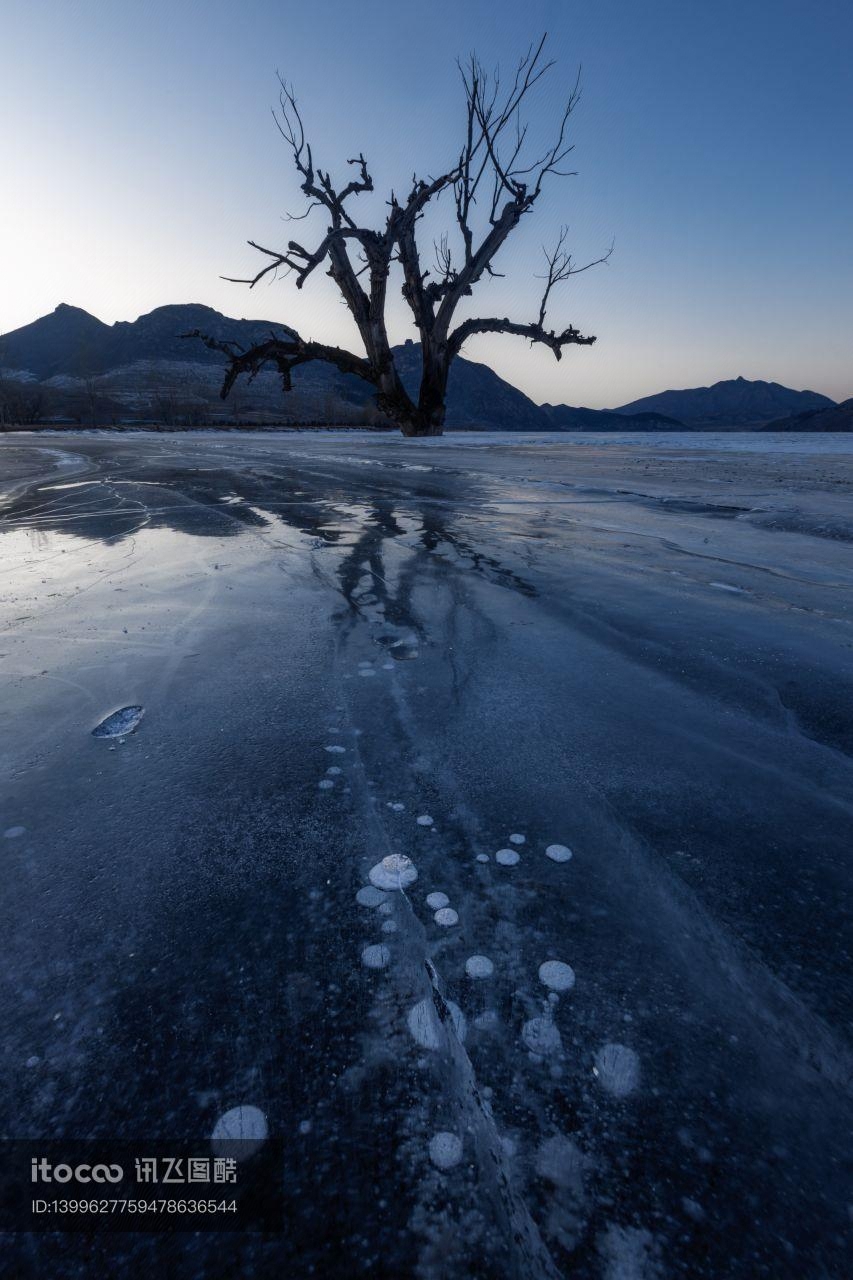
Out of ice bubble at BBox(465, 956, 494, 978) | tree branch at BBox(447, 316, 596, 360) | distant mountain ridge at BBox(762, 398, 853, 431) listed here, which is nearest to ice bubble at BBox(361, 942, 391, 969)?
ice bubble at BBox(465, 956, 494, 978)

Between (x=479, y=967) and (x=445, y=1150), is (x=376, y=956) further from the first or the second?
(x=445, y=1150)

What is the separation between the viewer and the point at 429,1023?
0.81 m

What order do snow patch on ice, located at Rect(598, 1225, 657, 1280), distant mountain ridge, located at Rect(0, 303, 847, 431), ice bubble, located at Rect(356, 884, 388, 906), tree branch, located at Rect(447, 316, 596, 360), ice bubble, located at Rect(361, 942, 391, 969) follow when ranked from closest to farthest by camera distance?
1. snow patch on ice, located at Rect(598, 1225, 657, 1280)
2. ice bubble, located at Rect(361, 942, 391, 969)
3. ice bubble, located at Rect(356, 884, 388, 906)
4. tree branch, located at Rect(447, 316, 596, 360)
5. distant mountain ridge, located at Rect(0, 303, 847, 431)

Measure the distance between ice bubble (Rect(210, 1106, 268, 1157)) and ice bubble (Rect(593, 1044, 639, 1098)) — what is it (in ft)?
1.40

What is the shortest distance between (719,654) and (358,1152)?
74.4 inches

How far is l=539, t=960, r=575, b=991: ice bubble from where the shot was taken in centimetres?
86

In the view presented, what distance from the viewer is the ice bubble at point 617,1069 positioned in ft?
2.38

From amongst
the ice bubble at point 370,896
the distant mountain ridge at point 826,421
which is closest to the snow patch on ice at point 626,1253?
the ice bubble at point 370,896

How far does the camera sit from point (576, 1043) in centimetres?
78

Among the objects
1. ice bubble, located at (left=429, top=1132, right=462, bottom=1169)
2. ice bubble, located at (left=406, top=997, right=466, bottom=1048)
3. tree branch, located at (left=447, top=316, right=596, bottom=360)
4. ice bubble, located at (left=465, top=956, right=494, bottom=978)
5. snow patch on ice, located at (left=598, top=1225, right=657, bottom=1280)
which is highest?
tree branch, located at (left=447, top=316, right=596, bottom=360)

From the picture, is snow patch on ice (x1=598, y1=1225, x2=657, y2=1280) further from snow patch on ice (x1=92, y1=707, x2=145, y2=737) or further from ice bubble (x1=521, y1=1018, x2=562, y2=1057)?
snow patch on ice (x1=92, y1=707, x2=145, y2=737)

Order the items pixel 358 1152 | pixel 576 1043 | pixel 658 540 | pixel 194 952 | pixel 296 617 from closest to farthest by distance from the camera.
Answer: pixel 358 1152
pixel 576 1043
pixel 194 952
pixel 296 617
pixel 658 540

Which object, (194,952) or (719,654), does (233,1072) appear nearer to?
(194,952)

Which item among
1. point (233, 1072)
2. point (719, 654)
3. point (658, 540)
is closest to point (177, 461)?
point (658, 540)
